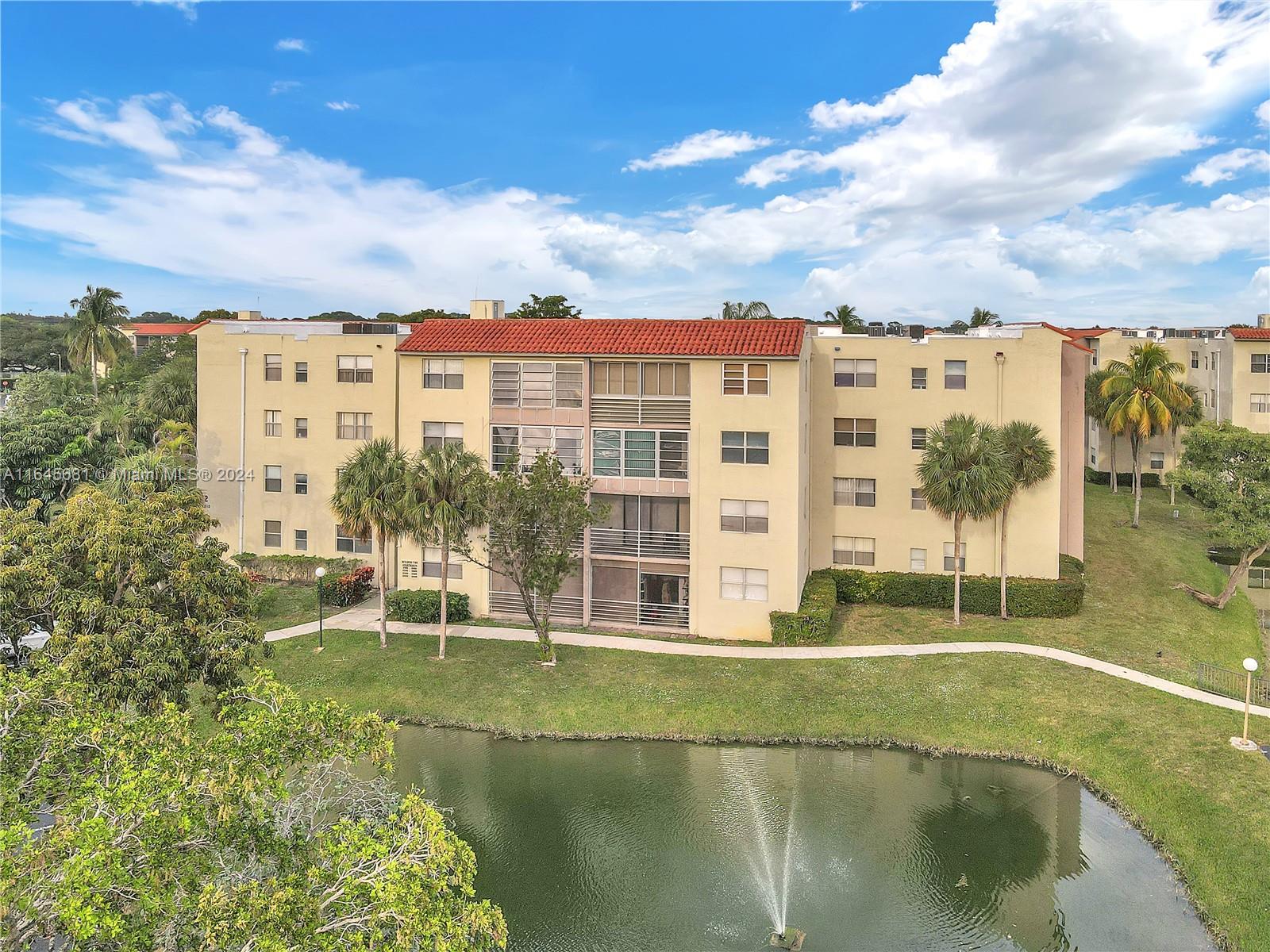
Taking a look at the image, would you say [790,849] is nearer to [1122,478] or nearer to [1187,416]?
[1187,416]

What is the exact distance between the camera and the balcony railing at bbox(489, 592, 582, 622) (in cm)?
3275

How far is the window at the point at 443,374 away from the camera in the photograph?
109 feet

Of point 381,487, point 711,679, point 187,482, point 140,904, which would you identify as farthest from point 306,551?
point 140,904

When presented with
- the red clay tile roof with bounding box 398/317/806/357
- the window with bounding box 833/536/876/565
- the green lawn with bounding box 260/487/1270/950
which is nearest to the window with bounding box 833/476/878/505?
the window with bounding box 833/536/876/565

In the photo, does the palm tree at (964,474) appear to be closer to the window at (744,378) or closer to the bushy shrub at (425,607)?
the window at (744,378)

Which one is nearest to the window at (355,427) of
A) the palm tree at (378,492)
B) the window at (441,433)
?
the window at (441,433)

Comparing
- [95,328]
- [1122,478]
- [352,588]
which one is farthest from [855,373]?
[95,328]

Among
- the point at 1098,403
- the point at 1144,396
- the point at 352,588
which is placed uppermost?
the point at 1098,403

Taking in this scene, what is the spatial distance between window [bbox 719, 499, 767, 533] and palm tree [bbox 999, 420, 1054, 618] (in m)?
9.94

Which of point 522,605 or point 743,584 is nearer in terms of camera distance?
point 743,584

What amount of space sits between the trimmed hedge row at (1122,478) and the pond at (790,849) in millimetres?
43555

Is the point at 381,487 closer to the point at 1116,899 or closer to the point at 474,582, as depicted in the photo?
the point at 474,582

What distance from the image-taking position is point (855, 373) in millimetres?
36094

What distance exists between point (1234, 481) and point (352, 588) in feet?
116
